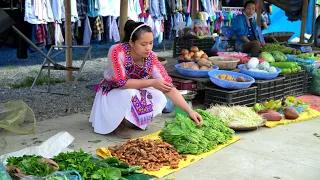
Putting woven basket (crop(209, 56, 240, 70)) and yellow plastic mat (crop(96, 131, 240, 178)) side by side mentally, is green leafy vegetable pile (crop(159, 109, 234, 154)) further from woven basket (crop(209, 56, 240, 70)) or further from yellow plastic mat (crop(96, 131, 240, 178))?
woven basket (crop(209, 56, 240, 70))

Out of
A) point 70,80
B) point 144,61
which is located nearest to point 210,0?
point 70,80

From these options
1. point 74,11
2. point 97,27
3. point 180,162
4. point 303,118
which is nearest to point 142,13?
point 97,27

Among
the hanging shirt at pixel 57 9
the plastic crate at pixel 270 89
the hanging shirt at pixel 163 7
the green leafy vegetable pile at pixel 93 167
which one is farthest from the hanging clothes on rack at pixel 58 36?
the green leafy vegetable pile at pixel 93 167

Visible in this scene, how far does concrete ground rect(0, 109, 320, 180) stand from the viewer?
3218 millimetres

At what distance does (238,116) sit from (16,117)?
2.37m

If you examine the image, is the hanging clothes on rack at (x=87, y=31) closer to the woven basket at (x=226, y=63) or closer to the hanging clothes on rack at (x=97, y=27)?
the hanging clothes on rack at (x=97, y=27)

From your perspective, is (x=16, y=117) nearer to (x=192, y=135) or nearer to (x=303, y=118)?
(x=192, y=135)

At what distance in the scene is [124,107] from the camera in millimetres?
3957

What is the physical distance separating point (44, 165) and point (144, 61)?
1652 millimetres

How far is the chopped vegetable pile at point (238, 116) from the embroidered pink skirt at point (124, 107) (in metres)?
0.69

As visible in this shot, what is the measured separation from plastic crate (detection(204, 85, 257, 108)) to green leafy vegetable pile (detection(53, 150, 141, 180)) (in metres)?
2.17

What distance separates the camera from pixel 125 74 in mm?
3998

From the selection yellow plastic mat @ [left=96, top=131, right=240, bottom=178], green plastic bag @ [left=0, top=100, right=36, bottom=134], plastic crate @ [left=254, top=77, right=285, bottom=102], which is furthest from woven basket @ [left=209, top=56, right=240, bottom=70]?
green plastic bag @ [left=0, top=100, right=36, bottom=134]

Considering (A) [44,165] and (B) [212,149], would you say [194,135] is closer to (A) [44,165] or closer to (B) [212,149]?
(B) [212,149]
